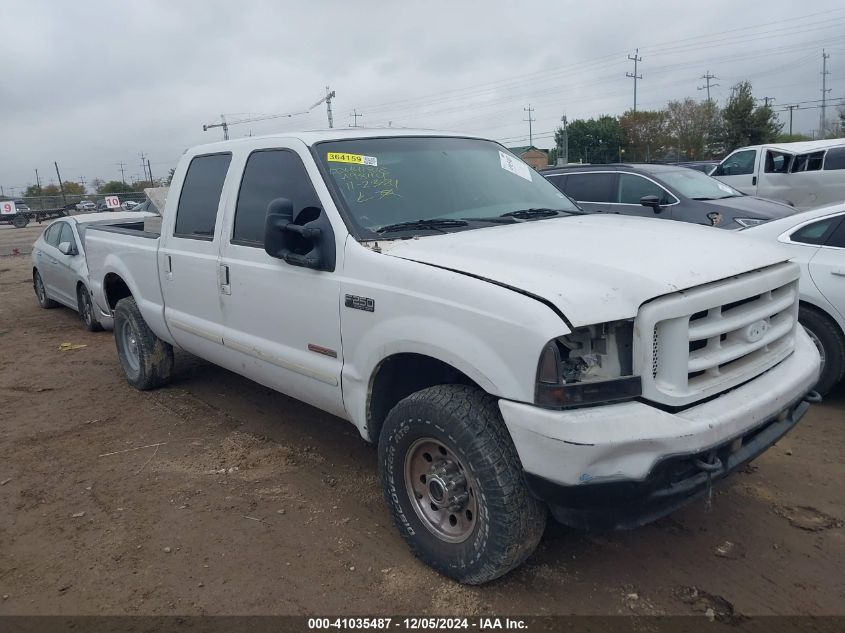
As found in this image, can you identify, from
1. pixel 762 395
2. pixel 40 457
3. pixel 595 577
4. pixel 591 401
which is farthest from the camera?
pixel 40 457

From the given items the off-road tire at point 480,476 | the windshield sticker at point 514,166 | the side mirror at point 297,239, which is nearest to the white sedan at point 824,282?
the windshield sticker at point 514,166

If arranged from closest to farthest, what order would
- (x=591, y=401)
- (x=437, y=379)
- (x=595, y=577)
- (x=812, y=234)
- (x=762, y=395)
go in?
(x=591, y=401) < (x=762, y=395) < (x=595, y=577) < (x=437, y=379) < (x=812, y=234)

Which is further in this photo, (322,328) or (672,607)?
(322,328)

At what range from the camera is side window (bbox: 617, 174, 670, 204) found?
32.0ft

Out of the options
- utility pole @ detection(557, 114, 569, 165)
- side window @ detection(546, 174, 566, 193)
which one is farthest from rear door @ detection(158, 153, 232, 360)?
utility pole @ detection(557, 114, 569, 165)

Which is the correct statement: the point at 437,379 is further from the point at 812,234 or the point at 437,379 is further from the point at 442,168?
the point at 812,234

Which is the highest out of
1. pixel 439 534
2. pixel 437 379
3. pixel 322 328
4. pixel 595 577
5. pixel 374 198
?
pixel 374 198

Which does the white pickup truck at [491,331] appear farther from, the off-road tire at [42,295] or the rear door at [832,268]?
the off-road tire at [42,295]

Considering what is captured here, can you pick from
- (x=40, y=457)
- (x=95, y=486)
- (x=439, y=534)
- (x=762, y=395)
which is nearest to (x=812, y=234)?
(x=762, y=395)

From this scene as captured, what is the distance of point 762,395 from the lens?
288 centimetres

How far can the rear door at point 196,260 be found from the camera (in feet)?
15.0

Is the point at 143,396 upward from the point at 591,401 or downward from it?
downward

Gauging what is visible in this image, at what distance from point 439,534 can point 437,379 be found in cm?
74

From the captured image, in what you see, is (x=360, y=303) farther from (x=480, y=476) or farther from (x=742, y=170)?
(x=742, y=170)
